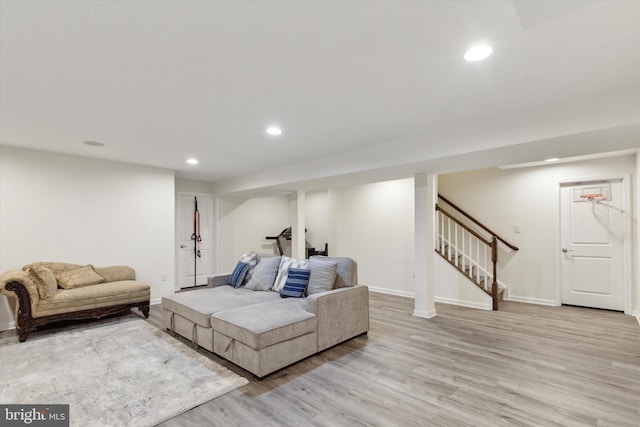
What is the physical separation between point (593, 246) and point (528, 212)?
983 mm

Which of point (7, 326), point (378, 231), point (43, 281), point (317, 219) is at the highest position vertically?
point (317, 219)

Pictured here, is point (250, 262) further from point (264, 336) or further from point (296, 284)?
point (264, 336)

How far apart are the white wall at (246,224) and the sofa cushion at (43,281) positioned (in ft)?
11.4

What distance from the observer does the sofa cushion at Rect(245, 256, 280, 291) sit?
4016 mm

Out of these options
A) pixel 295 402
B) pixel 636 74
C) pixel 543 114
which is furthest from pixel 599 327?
pixel 295 402

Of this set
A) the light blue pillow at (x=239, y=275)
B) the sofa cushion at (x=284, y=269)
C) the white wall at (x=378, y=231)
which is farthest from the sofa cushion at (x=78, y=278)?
the white wall at (x=378, y=231)

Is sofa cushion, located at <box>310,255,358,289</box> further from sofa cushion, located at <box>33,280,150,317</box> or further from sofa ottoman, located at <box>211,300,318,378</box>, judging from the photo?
sofa cushion, located at <box>33,280,150,317</box>

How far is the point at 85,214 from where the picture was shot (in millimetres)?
4832

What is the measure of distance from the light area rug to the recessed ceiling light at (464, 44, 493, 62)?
2912 millimetres

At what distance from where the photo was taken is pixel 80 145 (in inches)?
163

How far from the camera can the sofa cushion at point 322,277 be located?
357 centimetres
